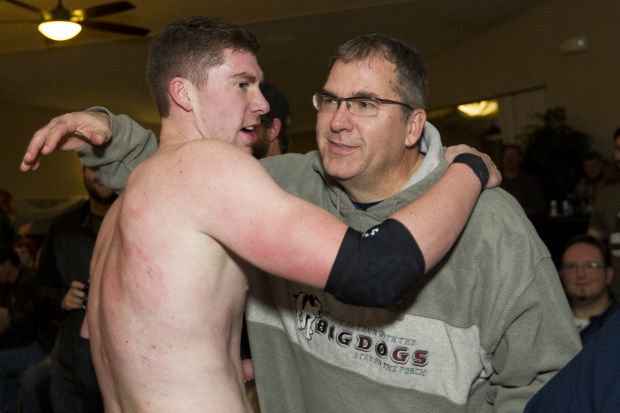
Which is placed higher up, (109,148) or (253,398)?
(109,148)

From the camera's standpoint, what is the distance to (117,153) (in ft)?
6.27

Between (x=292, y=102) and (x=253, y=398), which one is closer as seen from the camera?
(x=253, y=398)

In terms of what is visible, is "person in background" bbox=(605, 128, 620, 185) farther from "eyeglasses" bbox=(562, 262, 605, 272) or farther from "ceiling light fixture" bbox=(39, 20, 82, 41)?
"ceiling light fixture" bbox=(39, 20, 82, 41)

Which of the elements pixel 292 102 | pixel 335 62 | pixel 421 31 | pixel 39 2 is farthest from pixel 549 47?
pixel 335 62

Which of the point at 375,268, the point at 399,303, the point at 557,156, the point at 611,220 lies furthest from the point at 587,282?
the point at 557,156

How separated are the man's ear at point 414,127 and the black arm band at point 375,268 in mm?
567

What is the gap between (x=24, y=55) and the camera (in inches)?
326

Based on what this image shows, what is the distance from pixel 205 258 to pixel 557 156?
6.75 meters

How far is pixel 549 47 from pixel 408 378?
764 centimetres

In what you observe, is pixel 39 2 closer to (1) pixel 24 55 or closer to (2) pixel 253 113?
(1) pixel 24 55

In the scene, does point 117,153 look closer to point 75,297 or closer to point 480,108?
point 75,297

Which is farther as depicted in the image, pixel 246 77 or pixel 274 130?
pixel 274 130

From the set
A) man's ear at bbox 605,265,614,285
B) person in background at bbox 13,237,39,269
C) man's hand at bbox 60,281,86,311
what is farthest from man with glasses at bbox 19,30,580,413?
person in background at bbox 13,237,39,269

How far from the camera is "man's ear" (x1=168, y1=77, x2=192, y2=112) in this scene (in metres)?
1.55
